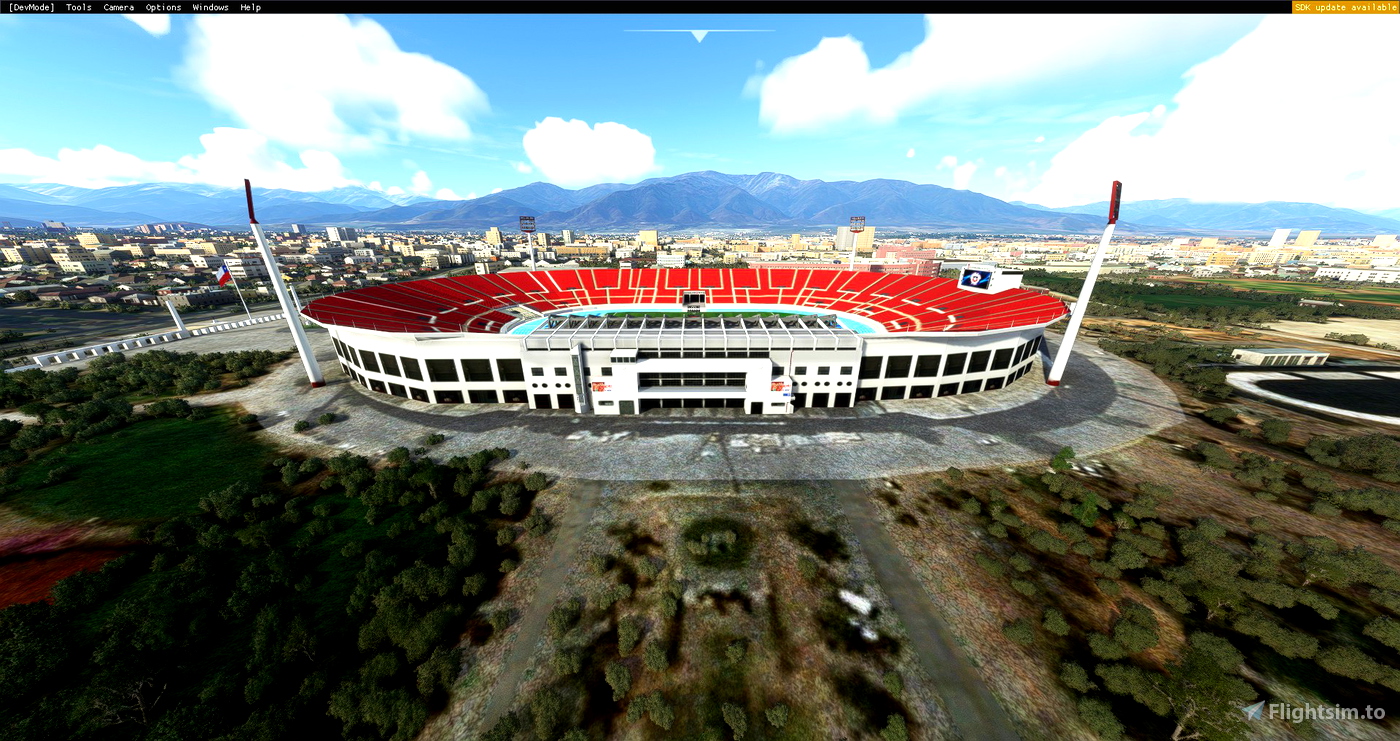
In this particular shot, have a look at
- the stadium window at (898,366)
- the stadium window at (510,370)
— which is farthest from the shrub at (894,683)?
the stadium window at (510,370)

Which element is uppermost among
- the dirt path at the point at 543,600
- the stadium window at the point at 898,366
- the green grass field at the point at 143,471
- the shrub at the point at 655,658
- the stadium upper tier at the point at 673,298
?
the stadium upper tier at the point at 673,298

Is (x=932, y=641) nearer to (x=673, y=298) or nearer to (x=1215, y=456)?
(x=1215, y=456)

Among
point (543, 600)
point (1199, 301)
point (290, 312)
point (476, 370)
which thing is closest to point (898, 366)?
point (543, 600)

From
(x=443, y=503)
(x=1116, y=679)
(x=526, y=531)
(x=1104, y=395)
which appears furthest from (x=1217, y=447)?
(x=443, y=503)

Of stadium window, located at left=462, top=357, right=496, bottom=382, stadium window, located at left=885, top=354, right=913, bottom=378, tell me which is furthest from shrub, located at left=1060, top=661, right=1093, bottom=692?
stadium window, located at left=462, top=357, right=496, bottom=382

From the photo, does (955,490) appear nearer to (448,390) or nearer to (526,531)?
(526,531)

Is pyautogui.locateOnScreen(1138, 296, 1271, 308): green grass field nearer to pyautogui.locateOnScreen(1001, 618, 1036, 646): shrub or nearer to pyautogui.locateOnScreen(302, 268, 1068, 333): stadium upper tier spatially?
pyautogui.locateOnScreen(302, 268, 1068, 333): stadium upper tier

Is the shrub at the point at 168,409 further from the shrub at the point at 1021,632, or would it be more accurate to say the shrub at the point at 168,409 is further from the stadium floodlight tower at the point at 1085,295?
the stadium floodlight tower at the point at 1085,295
